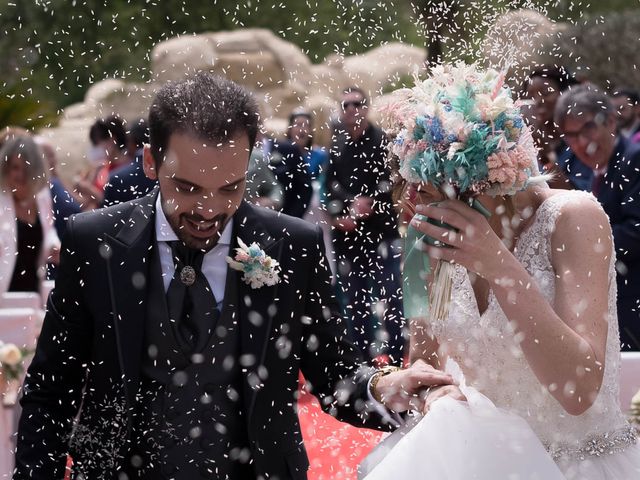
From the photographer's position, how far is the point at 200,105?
122 inches

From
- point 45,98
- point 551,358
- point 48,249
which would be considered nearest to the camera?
point 551,358

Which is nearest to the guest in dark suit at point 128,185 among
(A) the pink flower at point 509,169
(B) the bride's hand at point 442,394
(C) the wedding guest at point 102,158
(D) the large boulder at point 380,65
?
(C) the wedding guest at point 102,158

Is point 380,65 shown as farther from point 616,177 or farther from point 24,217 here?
point 616,177

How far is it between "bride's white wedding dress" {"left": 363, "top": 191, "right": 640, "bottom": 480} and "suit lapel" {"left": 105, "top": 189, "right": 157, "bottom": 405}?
0.67 m

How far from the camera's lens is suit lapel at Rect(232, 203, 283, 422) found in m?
3.00

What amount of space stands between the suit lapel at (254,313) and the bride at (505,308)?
1.15 feet

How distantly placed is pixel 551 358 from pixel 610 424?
0.49m

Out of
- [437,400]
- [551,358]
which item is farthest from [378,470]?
[551,358]

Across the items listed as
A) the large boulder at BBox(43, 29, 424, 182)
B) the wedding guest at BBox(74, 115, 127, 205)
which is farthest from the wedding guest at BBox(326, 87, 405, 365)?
the large boulder at BBox(43, 29, 424, 182)

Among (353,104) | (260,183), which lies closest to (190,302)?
(260,183)

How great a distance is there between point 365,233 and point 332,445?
1764 millimetres

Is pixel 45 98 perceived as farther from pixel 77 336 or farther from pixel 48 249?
pixel 77 336

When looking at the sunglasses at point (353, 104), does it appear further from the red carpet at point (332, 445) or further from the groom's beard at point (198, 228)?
the groom's beard at point (198, 228)

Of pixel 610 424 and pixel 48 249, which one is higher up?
pixel 610 424
